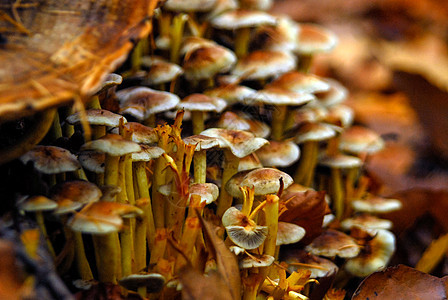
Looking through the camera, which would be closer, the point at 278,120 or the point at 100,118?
the point at 100,118

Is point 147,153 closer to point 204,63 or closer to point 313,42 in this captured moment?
point 204,63

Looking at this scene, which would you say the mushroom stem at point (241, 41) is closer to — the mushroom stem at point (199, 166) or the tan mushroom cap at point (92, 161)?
the mushroom stem at point (199, 166)

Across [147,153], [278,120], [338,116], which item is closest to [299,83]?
[278,120]

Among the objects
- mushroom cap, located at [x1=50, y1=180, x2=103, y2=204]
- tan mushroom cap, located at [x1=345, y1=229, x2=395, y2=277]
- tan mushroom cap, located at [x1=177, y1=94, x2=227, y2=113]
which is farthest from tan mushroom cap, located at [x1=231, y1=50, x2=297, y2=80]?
mushroom cap, located at [x1=50, y1=180, x2=103, y2=204]

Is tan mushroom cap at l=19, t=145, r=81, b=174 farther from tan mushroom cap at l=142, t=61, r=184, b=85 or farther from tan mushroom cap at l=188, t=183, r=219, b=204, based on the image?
tan mushroom cap at l=142, t=61, r=184, b=85

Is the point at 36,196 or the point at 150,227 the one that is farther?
the point at 150,227

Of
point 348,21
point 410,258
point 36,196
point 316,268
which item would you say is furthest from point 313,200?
point 348,21

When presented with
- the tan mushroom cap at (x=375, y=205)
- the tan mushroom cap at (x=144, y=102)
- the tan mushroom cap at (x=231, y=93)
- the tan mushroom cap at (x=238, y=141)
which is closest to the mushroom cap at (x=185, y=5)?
the tan mushroom cap at (x=231, y=93)

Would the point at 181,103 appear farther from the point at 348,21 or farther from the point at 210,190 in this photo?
the point at 348,21
